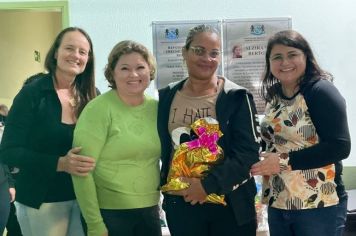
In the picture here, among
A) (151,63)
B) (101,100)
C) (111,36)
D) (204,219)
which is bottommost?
(204,219)

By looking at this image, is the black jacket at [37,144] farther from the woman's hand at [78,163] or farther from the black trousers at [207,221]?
the black trousers at [207,221]

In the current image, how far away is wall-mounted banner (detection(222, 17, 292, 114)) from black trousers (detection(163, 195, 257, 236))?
1162 millimetres

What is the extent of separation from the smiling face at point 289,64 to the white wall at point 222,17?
1.00 m

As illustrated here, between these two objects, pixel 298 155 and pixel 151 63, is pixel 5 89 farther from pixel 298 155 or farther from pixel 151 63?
pixel 298 155

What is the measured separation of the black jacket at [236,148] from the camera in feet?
5.47

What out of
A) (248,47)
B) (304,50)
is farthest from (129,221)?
(248,47)

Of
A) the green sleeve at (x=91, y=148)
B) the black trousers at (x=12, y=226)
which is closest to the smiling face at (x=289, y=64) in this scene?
the green sleeve at (x=91, y=148)

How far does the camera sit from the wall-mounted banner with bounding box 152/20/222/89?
277 cm

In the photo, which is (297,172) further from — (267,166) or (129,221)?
(129,221)

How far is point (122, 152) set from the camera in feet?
5.69

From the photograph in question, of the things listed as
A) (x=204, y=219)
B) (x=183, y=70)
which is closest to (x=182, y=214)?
(x=204, y=219)

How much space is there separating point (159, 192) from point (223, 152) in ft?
1.09

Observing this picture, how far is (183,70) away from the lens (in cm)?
280

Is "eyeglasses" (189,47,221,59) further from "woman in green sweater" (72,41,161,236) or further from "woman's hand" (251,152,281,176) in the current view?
"woman's hand" (251,152,281,176)
